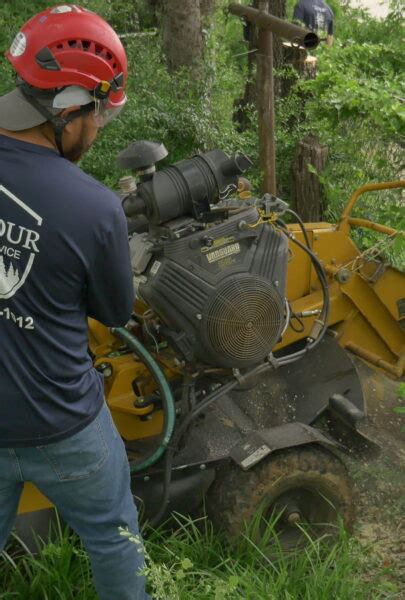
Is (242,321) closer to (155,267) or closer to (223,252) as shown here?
(223,252)

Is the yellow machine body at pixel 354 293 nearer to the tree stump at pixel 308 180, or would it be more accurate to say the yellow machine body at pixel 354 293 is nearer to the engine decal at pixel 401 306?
the engine decal at pixel 401 306

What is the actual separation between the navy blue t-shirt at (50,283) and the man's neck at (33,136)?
4 cm

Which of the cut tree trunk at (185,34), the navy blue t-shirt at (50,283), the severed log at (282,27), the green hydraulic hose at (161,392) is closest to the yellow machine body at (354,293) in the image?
the green hydraulic hose at (161,392)

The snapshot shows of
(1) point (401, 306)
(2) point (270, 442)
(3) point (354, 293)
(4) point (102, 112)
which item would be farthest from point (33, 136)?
(1) point (401, 306)

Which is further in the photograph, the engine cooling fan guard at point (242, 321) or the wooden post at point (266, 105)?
the wooden post at point (266, 105)

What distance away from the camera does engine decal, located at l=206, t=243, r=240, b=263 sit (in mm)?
3301

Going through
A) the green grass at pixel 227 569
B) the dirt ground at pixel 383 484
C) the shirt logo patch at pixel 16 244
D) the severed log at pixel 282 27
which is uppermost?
the severed log at pixel 282 27

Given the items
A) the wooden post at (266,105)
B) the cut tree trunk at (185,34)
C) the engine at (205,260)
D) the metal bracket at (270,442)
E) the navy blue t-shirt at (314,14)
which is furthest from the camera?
the navy blue t-shirt at (314,14)

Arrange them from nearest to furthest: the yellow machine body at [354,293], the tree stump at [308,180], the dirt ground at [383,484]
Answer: the dirt ground at [383,484] < the yellow machine body at [354,293] < the tree stump at [308,180]

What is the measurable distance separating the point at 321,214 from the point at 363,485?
9.56 feet

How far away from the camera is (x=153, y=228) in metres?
3.36

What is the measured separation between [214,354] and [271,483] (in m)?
0.61

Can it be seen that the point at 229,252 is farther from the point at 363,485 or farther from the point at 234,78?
the point at 234,78

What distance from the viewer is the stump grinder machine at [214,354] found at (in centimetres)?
328
